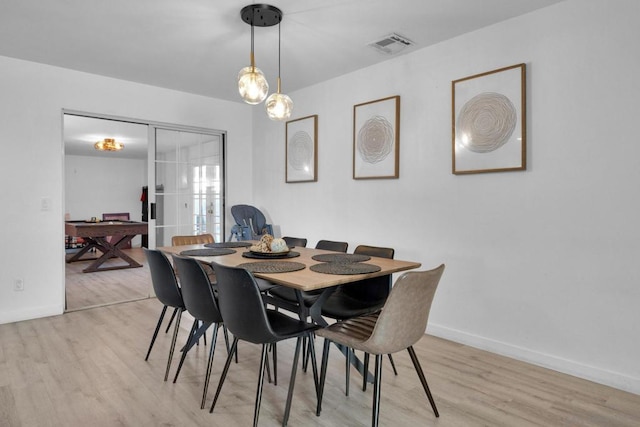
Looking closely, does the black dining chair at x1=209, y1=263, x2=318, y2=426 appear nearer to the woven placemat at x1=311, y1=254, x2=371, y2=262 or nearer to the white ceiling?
the woven placemat at x1=311, y1=254, x2=371, y2=262

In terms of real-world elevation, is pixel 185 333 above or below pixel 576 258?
below

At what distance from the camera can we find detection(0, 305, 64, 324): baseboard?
356cm

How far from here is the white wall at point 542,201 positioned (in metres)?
2.35

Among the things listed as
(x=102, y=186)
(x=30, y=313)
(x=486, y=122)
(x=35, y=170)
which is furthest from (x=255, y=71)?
(x=102, y=186)

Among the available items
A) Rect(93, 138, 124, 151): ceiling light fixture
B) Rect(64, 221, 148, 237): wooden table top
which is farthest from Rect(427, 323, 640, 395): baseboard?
Rect(93, 138, 124, 151): ceiling light fixture

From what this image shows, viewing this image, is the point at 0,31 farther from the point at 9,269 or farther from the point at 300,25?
the point at 300,25

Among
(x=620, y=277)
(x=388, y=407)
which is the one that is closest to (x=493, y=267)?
(x=620, y=277)

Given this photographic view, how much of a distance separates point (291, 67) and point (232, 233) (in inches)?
81.0

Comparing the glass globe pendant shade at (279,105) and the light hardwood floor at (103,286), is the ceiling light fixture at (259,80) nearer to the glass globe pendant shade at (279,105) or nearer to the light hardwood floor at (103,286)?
the glass globe pendant shade at (279,105)

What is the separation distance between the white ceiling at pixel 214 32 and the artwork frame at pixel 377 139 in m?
0.43

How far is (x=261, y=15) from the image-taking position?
270 centimetres

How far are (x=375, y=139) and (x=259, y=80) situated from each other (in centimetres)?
157

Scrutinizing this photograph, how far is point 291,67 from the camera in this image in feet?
12.6

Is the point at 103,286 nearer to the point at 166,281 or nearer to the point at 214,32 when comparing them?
the point at 166,281
